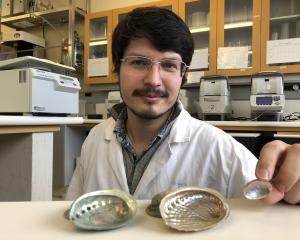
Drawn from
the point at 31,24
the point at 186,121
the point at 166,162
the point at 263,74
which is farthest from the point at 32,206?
the point at 31,24

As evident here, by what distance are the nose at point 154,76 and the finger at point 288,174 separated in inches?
22.0

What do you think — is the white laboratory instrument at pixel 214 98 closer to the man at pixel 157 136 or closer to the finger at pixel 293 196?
the man at pixel 157 136

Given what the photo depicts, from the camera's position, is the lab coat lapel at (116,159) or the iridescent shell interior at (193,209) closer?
the iridescent shell interior at (193,209)

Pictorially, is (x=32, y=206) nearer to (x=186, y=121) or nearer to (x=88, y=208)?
(x=88, y=208)

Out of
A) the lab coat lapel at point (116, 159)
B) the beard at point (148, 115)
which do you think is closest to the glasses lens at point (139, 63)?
the beard at point (148, 115)

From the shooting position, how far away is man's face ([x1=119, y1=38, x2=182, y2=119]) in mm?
917

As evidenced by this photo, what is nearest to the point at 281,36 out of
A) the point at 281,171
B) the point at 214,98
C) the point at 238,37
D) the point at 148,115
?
the point at 238,37

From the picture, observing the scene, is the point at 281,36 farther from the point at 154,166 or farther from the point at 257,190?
the point at 257,190

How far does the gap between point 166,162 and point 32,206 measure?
1.94ft

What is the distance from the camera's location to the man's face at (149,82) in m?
0.92

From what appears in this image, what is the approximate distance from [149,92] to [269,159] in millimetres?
568

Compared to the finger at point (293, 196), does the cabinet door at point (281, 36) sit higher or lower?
higher

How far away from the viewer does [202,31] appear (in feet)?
9.64

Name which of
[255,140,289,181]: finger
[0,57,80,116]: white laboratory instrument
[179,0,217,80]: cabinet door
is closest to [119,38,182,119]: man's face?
[255,140,289,181]: finger
